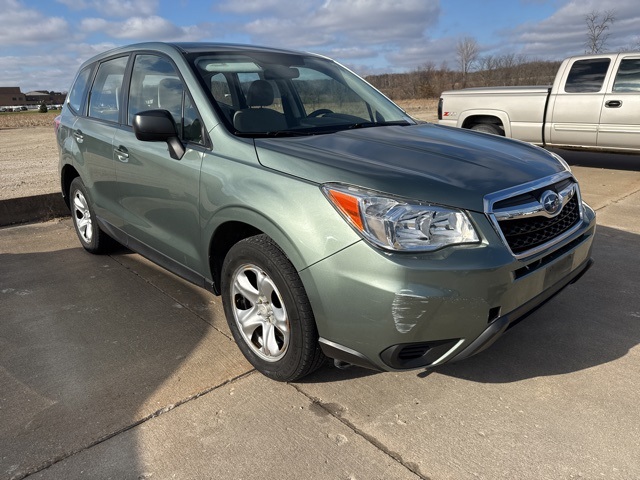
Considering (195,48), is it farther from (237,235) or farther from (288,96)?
(237,235)

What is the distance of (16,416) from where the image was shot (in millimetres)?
2543

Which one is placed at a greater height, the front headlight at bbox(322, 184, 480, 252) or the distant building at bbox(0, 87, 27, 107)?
the distant building at bbox(0, 87, 27, 107)

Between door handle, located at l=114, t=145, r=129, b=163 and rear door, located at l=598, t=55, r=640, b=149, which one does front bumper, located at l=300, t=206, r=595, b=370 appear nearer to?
door handle, located at l=114, t=145, r=129, b=163

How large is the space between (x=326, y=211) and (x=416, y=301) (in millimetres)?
539

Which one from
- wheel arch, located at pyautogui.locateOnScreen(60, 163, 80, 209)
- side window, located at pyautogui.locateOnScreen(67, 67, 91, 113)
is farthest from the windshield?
wheel arch, located at pyautogui.locateOnScreen(60, 163, 80, 209)

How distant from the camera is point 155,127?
114 inches

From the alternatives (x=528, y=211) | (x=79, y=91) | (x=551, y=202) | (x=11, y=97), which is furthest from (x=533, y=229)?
(x=11, y=97)

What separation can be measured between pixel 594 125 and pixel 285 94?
6.74 meters

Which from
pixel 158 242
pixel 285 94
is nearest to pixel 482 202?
pixel 285 94

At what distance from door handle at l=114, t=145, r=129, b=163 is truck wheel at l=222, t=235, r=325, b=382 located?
4.29 feet

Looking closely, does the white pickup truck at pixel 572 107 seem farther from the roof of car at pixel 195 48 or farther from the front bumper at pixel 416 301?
the front bumper at pixel 416 301

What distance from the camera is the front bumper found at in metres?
2.14

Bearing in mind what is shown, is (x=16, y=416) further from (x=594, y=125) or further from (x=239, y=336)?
(x=594, y=125)

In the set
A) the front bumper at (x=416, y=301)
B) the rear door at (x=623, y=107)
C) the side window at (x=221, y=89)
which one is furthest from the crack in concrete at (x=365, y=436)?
the rear door at (x=623, y=107)
